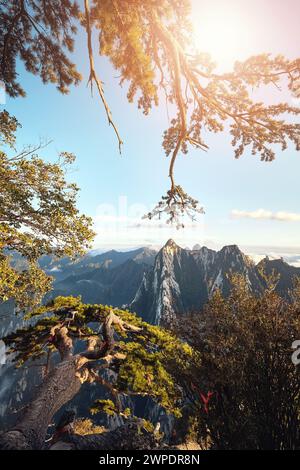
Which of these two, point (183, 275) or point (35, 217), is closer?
point (35, 217)

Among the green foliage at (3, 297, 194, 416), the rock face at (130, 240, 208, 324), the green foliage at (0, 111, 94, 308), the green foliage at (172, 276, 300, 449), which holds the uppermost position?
the green foliage at (0, 111, 94, 308)

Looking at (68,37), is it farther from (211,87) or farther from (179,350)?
(179,350)

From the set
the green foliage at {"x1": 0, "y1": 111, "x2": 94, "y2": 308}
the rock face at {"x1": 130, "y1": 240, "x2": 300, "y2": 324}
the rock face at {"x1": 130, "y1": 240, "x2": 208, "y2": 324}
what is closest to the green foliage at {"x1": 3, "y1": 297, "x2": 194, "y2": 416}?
the green foliage at {"x1": 0, "y1": 111, "x2": 94, "y2": 308}

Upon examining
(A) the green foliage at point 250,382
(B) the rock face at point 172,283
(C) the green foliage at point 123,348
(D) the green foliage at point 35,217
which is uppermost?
(D) the green foliage at point 35,217

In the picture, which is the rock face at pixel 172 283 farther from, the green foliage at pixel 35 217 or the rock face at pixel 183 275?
the green foliage at pixel 35 217

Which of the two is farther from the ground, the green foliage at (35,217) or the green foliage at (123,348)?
the green foliage at (35,217)

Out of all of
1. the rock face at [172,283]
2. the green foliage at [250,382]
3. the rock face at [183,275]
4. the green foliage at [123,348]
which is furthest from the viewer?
the rock face at [172,283]

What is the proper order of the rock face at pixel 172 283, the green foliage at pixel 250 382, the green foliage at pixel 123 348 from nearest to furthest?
the green foliage at pixel 250 382 < the green foliage at pixel 123 348 < the rock face at pixel 172 283

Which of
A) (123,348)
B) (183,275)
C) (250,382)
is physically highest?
(250,382)

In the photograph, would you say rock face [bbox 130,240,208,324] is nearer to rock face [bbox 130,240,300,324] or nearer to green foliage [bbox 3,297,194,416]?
rock face [bbox 130,240,300,324]

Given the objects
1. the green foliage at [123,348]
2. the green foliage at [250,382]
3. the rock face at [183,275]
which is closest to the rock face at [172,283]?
the rock face at [183,275]

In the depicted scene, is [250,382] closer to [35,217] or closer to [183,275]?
[35,217]

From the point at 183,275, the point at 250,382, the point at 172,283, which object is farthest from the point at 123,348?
the point at 183,275

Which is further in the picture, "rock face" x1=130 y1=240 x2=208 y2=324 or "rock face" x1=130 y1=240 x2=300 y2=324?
"rock face" x1=130 y1=240 x2=208 y2=324
